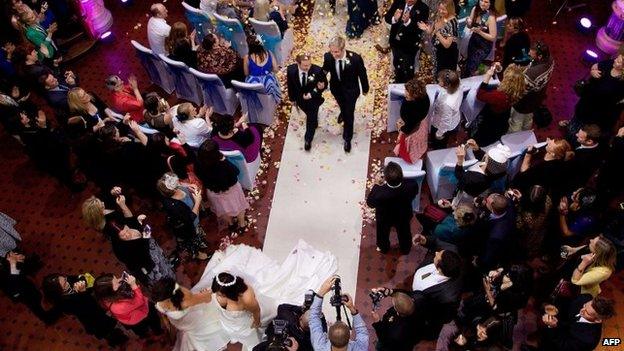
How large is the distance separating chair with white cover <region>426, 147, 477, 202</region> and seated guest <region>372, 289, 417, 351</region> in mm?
1900

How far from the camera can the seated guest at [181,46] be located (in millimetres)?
6457

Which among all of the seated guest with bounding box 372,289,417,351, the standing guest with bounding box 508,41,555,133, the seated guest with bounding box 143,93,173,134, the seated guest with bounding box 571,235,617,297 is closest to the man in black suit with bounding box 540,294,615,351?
the seated guest with bounding box 571,235,617,297

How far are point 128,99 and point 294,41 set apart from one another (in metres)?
2.77

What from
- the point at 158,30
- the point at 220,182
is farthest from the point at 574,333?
the point at 158,30

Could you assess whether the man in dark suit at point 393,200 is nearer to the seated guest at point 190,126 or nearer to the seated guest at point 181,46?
the seated guest at point 190,126

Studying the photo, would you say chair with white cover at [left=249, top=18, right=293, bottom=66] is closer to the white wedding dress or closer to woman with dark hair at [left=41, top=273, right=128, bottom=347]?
the white wedding dress

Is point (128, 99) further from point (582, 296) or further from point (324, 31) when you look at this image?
point (582, 296)

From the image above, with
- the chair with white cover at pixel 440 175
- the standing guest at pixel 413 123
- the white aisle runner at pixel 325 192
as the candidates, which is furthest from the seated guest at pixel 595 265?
the white aisle runner at pixel 325 192

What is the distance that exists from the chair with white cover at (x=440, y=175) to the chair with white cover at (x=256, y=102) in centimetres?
206

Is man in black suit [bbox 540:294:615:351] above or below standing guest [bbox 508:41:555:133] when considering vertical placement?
below

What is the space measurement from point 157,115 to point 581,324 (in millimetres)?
4364

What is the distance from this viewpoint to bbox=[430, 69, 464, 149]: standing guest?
5.68 metres

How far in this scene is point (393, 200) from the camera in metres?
4.90

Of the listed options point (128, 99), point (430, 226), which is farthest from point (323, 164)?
point (128, 99)
